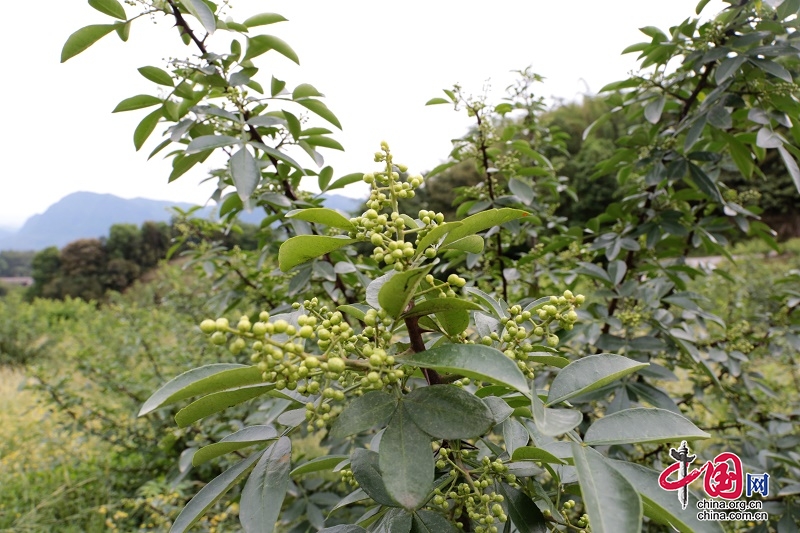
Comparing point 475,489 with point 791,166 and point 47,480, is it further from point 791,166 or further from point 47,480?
point 47,480

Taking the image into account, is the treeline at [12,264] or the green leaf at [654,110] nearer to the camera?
the green leaf at [654,110]

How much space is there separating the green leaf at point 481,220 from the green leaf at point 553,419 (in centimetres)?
27

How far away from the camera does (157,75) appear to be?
1438 mm

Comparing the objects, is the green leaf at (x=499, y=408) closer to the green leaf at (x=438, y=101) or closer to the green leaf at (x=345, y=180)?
the green leaf at (x=345, y=180)

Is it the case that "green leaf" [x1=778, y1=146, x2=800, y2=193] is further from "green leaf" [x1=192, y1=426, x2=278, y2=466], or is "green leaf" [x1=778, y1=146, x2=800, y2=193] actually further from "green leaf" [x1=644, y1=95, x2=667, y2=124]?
"green leaf" [x1=192, y1=426, x2=278, y2=466]

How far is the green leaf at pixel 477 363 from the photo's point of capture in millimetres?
565

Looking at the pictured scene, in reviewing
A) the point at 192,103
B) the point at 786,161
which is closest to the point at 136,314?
the point at 192,103

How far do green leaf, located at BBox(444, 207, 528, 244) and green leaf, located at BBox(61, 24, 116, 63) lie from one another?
4.32 ft

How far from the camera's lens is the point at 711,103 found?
5.63 feet

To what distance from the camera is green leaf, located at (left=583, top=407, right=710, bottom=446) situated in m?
0.64

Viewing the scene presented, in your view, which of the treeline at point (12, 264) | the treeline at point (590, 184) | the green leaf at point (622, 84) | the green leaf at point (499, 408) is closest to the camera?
the green leaf at point (499, 408)

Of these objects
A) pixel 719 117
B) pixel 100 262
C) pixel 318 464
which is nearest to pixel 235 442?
pixel 318 464

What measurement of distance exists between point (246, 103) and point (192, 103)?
0.65 feet

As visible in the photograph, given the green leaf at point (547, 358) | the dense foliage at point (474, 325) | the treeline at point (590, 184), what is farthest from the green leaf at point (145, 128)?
the treeline at point (590, 184)
